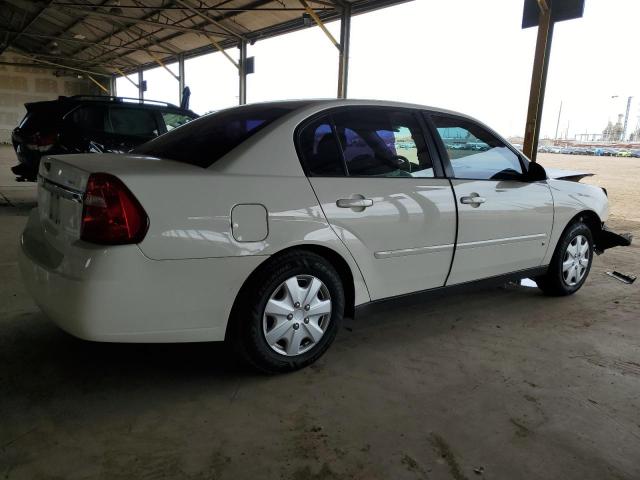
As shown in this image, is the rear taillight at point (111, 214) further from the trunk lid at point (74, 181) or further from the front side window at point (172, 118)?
the front side window at point (172, 118)

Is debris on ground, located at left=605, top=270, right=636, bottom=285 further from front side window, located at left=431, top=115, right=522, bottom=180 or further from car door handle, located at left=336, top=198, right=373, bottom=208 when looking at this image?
car door handle, located at left=336, top=198, right=373, bottom=208

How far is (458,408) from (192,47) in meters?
18.9

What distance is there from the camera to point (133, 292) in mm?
1954

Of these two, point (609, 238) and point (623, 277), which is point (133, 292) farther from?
point (623, 277)

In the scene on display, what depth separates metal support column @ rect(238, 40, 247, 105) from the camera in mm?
14906

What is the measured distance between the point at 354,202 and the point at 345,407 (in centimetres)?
100

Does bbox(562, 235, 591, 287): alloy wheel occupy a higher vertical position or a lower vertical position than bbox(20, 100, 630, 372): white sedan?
lower

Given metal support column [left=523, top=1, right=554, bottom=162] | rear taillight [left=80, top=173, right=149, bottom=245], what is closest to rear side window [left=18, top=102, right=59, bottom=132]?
rear taillight [left=80, top=173, right=149, bottom=245]

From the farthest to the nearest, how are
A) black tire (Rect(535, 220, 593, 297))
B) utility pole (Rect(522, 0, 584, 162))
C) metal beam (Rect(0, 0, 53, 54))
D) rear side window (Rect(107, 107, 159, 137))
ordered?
1. metal beam (Rect(0, 0, 53, 54))
2. utility pole (Rect(522, 0, 584, 162))
3. rear side window (Rect(107, 107, 159, 137))
4. black tire (Rect(535, 220, 593, 297))

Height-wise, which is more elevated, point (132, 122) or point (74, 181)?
point (132, 122)

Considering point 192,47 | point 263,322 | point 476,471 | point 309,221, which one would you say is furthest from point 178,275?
point 192,47

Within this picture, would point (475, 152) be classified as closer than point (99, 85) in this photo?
Yes

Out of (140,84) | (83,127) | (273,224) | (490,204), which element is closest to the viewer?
(273,224)

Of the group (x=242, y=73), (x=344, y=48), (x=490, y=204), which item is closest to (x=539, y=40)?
(x=344, y=48)
